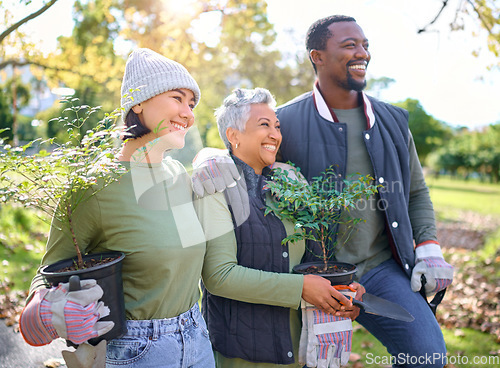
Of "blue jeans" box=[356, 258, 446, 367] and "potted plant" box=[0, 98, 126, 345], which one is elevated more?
"potted plant" box=[0, 98, 126, 345]

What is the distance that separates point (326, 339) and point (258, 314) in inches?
15.4

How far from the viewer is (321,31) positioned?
10.1 ft

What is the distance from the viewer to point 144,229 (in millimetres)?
2018

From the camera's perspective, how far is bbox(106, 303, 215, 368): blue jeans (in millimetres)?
1979

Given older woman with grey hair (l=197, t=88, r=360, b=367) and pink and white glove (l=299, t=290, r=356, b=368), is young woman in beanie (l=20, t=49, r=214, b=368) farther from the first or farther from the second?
pink and white glove (l=299, t=290, r=356, b=368)

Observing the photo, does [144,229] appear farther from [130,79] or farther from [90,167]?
[130,79]

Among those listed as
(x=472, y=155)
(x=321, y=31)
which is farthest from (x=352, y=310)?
(x=472, y=155)

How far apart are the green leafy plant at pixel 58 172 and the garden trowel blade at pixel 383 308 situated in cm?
139

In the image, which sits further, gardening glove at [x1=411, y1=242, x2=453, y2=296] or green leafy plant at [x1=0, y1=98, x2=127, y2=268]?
gardening glove at [x1=411, y1=242, x2=453, y2=296]

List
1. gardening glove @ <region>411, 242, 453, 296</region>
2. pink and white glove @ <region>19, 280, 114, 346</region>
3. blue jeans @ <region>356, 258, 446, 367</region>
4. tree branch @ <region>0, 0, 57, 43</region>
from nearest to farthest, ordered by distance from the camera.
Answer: pink and white glove @ <region>19, 280, 114, 346</region> < blue jeans @ <region>356, 258, 446, 367</region> < gardening glove @ <region>411, 242, 453, 296</region> < tree branch @ <region>0, 0, 57, 43</region>

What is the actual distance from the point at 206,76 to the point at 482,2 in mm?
9583

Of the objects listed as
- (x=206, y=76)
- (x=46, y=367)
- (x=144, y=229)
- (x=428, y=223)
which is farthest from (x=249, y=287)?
(x=206, y=76)

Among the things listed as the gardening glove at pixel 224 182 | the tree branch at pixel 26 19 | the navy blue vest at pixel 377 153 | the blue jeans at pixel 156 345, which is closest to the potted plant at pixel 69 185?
the blue jeans at pixel 156 345

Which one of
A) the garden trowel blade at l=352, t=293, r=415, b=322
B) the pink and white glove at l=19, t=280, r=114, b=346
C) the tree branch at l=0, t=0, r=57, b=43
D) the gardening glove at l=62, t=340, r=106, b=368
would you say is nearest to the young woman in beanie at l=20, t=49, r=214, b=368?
the pink and white glove at l=19, t=280, r=114, b=346
